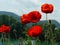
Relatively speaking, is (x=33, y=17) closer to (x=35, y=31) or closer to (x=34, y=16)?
(x=34, y=16)

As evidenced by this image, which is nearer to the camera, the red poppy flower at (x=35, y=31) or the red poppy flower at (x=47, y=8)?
the red poppy flower at (x=35, y=31)

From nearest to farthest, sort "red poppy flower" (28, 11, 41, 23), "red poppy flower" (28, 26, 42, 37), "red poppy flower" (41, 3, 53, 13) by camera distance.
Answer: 1. "red poppy flower" (28, 26, 42, 37)
2. "red poppy flower" (28, 11, 41, 23)
3. "red poppy flower" (41, 3, 53, 13)

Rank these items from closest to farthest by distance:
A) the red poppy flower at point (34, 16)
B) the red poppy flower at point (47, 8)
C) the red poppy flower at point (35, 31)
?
the red poppy flower at point (35, 31)
the red poppy flower at point (34, 16)
the red poppy flower at point (47, 8)

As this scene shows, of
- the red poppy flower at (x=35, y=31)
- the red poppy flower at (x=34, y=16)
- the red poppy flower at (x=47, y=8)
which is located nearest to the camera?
the red poppy flower at (x=35, y=31)

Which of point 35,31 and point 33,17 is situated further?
point 33,17

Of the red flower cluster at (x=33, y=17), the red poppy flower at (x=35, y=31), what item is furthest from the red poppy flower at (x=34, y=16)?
the red poppy flower at (x=35, y=31)

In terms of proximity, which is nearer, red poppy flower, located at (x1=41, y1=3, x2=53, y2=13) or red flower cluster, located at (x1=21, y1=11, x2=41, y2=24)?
red flower cluster, located at (x1=21, y1=11, x2=41, y2=24)

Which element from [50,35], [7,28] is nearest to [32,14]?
[50,35]

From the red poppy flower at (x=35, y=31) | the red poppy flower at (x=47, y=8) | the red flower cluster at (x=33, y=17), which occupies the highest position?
the red poppy flower at (x=47, y=8)

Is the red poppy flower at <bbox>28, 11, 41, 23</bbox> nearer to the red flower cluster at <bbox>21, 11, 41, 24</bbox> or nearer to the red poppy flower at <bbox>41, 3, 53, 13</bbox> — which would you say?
the red flower cluster at <bbox>21, 11, 41, 24</bbox>

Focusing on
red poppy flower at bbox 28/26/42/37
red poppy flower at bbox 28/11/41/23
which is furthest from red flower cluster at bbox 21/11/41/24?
red poppy flower at bbox 28/26/42/37

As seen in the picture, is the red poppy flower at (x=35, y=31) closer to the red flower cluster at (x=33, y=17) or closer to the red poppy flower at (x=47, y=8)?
the red flower cluster at (x=33, y=17)

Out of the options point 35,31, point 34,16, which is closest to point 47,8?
point 34,16

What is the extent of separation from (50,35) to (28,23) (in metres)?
0.29
